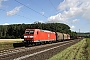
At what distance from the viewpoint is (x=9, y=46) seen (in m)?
31.4

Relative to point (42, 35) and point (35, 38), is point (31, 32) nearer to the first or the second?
point (35, 38)

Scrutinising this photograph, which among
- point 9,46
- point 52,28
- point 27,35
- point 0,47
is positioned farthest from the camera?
point 52,28

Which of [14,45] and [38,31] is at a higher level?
[38,31]

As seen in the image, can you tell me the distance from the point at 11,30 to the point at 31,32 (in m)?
129

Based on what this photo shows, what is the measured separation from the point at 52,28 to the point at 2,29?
308ft

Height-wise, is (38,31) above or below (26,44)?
above

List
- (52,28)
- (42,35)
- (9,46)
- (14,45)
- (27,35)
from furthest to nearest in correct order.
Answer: (52,28) → (42,35) → (27,35) → (14,45) → (9,46)

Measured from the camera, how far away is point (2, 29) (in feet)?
621

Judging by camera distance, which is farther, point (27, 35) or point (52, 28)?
point (52, 28)

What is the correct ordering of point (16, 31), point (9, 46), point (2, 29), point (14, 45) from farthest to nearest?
point (2, 29) → point (16, 31) → point (14, 45) → point (9, 46)

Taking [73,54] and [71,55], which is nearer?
[71,55]

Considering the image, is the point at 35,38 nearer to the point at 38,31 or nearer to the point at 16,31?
the point at 38,31

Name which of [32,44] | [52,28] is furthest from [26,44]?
[52,28]

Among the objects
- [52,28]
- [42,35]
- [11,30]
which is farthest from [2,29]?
[42,35]
